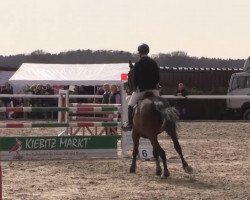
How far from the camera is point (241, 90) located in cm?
3150

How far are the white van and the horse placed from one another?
1943 centimetres

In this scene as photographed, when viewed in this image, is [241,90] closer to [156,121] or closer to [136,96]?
[136,96]

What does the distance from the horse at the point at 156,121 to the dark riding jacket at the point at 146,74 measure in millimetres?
190

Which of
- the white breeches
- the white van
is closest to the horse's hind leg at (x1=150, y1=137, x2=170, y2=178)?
the white breeches

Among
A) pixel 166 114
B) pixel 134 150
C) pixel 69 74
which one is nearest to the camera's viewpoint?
pixel 166 114

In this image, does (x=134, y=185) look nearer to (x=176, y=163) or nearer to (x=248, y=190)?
(x=248, y=190)

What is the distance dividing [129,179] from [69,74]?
24619 millimetres

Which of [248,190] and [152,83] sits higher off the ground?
[152,83]

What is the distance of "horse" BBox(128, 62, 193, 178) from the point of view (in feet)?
38.3

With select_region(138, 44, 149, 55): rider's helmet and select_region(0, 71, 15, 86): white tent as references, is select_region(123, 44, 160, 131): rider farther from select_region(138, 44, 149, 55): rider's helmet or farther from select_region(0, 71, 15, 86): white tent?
select_region(0, 71, 15, 86): white tent

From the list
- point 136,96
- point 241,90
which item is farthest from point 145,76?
point 241,90

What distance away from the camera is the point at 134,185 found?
10859mm

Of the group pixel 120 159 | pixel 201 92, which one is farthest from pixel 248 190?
pixel 201 92

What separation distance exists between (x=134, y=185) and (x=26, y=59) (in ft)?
224
